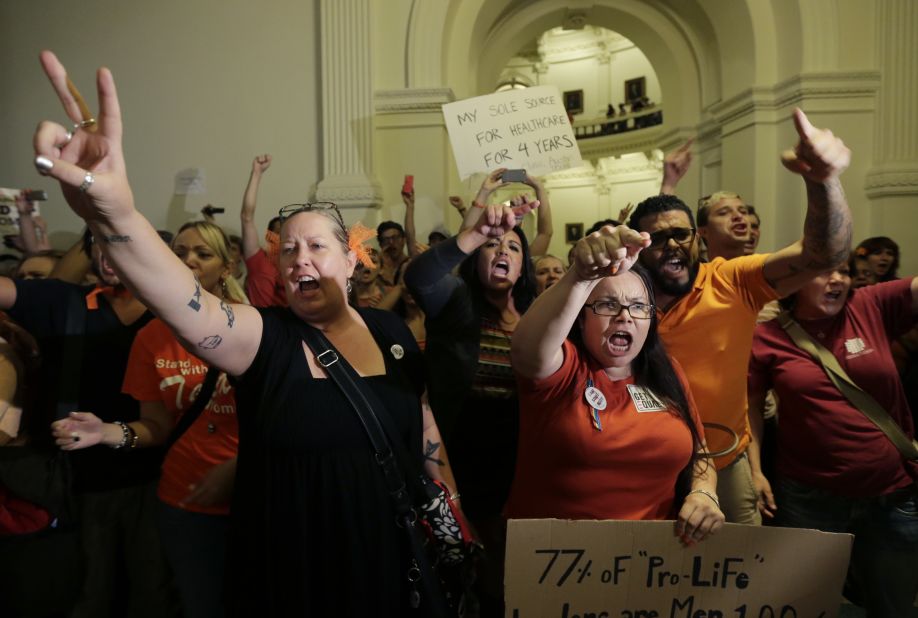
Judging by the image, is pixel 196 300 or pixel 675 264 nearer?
pixel 196 300

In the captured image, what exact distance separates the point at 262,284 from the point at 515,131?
5.17ft

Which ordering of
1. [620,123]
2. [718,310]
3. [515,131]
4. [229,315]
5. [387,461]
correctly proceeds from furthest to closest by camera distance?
1. [620,123]
2. [515,131]
3. [718,310]
4. [387,461]
5. [229,315]

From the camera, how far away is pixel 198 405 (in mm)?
1947

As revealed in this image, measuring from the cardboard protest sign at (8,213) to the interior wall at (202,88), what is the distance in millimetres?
2204

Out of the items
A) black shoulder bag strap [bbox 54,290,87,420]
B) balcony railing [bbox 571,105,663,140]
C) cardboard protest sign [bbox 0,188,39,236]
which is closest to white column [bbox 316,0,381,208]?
cardboard protest sign [bbox 0,188,39,236]

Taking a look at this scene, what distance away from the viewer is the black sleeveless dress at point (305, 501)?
1463mm

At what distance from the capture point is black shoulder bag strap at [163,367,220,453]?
1.90m

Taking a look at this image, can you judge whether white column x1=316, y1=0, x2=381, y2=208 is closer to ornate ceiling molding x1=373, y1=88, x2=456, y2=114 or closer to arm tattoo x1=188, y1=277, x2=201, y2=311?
ornate ceiling molding x1=373, y1=88, x2=456, y2=114

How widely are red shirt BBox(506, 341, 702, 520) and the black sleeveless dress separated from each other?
1.47 feet

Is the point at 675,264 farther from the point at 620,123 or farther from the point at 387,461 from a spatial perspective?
the point at 620,123

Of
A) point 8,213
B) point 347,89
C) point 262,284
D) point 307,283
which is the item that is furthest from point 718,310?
point 347,89

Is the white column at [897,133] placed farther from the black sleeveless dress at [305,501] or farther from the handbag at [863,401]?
the black sleeveless dress at [305,501]

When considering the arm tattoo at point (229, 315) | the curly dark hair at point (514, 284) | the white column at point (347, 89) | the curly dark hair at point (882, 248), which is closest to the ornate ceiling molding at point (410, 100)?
the white column at point (347, 89)

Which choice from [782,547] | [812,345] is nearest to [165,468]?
[782,547]
